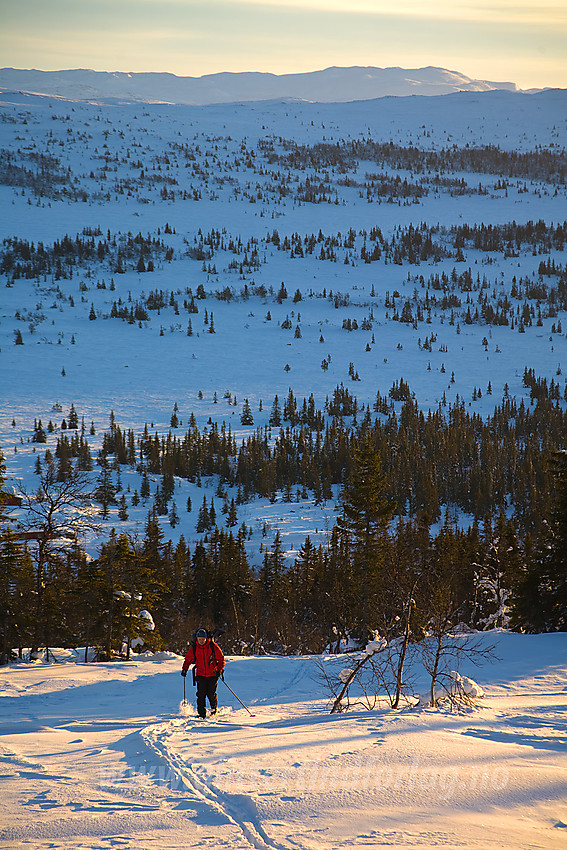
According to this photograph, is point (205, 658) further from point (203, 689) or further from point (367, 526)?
point (367, 526)

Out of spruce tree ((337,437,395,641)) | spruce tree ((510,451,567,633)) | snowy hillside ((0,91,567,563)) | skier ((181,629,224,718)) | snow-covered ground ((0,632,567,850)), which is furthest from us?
snowy hillside ((0,91,567,563))

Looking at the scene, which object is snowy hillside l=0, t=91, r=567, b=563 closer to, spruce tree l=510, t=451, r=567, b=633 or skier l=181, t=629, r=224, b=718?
spruce tree l=510, t=451, r=567, b=633

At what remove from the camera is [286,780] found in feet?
22.8

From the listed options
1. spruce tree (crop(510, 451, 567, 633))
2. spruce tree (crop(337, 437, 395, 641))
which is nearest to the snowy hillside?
spruce tree (crop(337, 437, 395, 641))

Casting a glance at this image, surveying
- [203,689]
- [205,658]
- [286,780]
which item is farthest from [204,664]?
[286,780]

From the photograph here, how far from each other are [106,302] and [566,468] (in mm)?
146287

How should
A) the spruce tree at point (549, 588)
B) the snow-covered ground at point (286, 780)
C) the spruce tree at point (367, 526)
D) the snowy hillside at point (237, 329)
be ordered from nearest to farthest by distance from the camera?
the snow-covered ground at point (286, 780)
the spruce tree at point (549, 588)
the spruce tree at point (367, 526)
the snowy hillside at point (237, 329)

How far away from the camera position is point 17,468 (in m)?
76.5

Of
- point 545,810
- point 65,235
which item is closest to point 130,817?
point 545,810

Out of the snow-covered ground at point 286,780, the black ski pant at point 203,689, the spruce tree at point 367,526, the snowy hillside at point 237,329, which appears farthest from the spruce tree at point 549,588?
the snowy hillside at point 237,329

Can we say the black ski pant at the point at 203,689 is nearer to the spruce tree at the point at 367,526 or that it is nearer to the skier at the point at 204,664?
the skier at the point at 204,664

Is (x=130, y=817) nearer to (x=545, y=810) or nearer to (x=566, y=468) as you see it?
(x=545, y=810)

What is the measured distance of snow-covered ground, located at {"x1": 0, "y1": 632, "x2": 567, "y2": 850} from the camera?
573cm

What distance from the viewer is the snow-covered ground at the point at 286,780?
5730 millimetres
